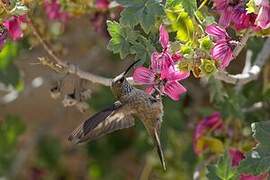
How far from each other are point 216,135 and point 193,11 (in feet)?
2.01

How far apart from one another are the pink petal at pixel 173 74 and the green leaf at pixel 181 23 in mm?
58

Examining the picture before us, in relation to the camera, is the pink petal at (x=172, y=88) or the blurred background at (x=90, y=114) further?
the blurred background at (x=90, y=114)

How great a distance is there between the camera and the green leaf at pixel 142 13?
4.28 ft

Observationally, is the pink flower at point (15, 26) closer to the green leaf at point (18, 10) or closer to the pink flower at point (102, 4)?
the green leaf at point (18, 10)

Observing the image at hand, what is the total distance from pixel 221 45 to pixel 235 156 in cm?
47

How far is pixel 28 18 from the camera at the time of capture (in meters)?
1.49

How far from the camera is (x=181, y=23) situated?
1289 mm

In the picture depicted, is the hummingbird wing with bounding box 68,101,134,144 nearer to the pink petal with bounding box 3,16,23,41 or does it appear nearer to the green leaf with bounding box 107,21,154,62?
the green leaf with bounding box 107,21,154,62

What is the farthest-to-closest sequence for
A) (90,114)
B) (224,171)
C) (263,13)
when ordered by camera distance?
(90,114)
(224,171)
(263,13)

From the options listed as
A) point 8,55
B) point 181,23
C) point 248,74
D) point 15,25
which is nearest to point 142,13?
point 181,23

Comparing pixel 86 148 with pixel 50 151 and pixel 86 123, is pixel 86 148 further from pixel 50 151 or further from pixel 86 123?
pixel 86 123

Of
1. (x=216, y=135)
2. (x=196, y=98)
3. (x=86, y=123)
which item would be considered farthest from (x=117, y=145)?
(x=86, y=123)

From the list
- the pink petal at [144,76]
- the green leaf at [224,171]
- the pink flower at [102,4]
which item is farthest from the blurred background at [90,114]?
the pink petal at [144,76]

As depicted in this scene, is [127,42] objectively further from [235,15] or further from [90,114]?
[90,114]
